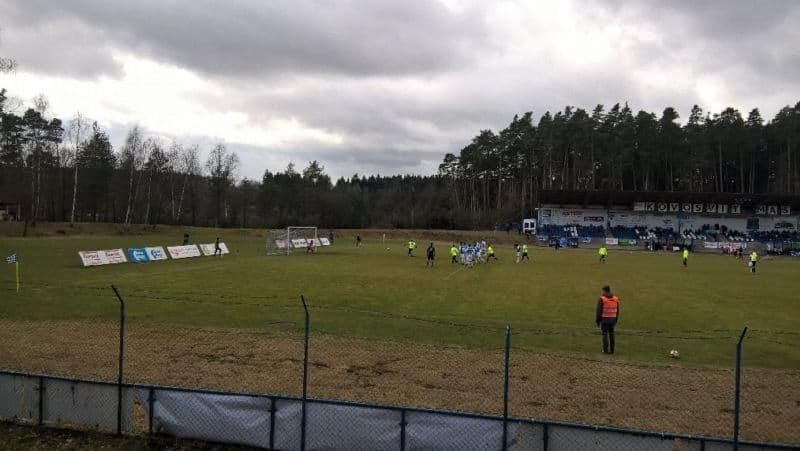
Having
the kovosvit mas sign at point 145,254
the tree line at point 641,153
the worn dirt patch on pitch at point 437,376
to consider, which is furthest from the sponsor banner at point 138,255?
the tree line at point 641,153

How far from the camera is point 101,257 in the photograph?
35.5m

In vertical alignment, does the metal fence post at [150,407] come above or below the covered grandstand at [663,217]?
below

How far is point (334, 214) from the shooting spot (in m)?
112

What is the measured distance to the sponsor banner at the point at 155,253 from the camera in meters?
40.0

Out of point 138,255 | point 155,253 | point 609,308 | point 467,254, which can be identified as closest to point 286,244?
point 155,253

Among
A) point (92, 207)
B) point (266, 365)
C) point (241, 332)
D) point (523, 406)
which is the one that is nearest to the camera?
point (523, 406)

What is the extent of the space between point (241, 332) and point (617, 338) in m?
11.3

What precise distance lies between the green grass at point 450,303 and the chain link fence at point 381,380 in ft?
0.62

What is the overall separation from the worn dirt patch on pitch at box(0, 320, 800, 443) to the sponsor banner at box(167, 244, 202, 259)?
27.8 meters

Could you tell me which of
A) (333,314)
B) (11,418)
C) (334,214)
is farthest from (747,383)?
(334,214)

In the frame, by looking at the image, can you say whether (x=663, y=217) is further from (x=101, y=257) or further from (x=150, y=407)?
(x=150, y=407)

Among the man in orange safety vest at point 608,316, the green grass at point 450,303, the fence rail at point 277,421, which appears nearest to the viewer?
the fence rail at point 277,421

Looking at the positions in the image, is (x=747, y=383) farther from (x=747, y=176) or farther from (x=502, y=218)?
(x=747, y=176)

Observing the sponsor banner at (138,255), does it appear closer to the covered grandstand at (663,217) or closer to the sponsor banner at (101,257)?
the sponsor banner at (101,257)
